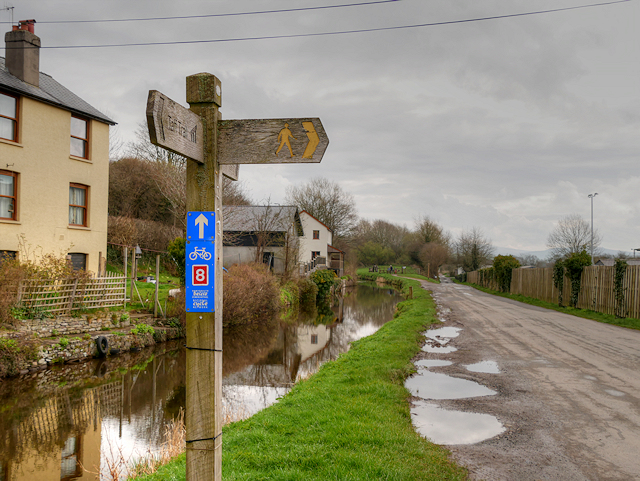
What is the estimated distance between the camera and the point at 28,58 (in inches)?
696

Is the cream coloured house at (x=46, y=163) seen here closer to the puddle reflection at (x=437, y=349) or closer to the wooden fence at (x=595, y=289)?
the puddle reflection at (x=437, y=349)

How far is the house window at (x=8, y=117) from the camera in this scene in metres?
16.3

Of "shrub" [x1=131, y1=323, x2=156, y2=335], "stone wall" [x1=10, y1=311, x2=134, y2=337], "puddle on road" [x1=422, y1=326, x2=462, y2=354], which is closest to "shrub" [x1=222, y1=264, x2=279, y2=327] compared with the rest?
"shrub" [x1=131, y1=323, x2=156, y2=335]

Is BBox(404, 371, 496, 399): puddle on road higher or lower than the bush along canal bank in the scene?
lower

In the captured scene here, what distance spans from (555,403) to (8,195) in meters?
18.7

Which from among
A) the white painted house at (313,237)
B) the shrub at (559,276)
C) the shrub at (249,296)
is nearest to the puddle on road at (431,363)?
the shrub at (249,296)

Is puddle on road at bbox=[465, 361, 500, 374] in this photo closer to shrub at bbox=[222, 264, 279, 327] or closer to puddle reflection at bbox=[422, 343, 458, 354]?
puddle reflection at bbox=[422, 343, 458, 354]

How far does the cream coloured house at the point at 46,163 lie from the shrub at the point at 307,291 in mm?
15802

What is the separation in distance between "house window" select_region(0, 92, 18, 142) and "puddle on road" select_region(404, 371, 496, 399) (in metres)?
17.0

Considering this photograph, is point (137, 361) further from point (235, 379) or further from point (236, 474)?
point (236, 474)

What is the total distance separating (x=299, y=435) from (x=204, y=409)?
10.8 feet

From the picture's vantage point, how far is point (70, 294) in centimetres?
1549

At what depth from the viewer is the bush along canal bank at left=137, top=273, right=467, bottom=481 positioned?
4.47 meters

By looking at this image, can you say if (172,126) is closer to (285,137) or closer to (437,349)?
(285,137)
